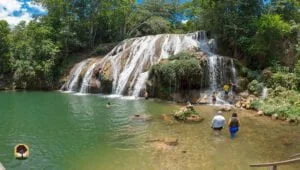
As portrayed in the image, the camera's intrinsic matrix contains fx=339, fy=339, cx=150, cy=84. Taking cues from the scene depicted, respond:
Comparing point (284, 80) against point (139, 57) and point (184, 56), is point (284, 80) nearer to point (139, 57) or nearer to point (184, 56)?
point (184, 56)

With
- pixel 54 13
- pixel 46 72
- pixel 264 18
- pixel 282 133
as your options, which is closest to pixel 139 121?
pixel 282 133

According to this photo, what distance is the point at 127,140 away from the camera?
16141 millimetres

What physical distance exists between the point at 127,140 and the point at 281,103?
1244 centimetres

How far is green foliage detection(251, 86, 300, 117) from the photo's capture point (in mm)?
21506

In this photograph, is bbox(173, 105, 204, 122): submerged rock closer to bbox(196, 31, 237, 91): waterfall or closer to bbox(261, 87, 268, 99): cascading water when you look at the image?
bbox(261, 87, 268, 99): cascading water

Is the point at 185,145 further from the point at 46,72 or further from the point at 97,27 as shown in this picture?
the point at 97,27

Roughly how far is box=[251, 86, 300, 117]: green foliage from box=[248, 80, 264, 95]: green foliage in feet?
2.90

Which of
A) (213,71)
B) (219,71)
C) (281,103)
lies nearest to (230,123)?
(281,103)

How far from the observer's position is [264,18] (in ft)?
98.3

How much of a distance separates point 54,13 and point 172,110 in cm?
2600

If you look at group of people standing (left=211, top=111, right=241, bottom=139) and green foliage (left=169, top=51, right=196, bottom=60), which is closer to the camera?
group of people standing (left=211, top=111, right=241, bottom=139)

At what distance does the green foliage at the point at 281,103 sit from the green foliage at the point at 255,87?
34.8 inches

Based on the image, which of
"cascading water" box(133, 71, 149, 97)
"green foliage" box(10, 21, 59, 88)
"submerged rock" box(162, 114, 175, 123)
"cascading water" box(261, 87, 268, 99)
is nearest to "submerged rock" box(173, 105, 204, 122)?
"submerged rock" box(162, 114, 175, 123)

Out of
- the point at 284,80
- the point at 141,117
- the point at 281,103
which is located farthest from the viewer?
the point at 284,80
